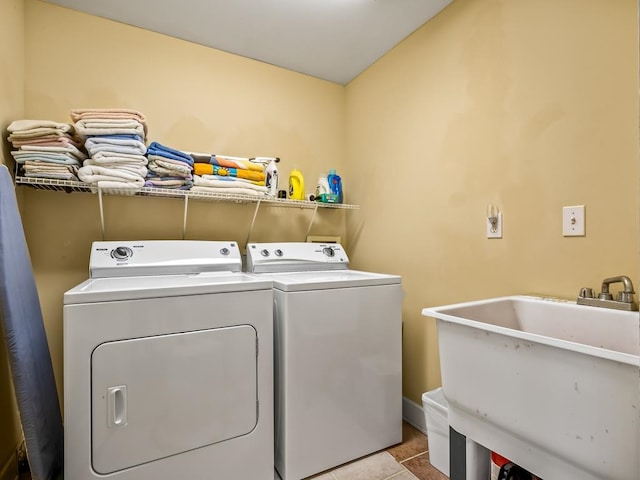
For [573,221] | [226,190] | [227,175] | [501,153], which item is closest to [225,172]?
[227,175]

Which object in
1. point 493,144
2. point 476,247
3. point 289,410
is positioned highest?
point 493,144

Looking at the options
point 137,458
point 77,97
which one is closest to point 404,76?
point 77,97

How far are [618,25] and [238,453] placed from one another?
7.27ft

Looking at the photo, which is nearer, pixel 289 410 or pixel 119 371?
pixel 119 371

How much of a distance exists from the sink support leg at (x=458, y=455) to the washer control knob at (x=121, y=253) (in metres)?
1.66

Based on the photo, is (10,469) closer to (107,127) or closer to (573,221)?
(107,127)

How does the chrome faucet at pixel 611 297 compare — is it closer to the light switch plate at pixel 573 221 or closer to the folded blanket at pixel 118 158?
the light switch plate at pixel 573 221

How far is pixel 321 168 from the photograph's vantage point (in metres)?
2.55

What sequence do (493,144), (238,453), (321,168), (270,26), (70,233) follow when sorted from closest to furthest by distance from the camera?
(238,453) → (493,144) → (70,233) → (270,26) → (321,168)

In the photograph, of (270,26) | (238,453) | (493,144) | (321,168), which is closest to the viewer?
(238,453)

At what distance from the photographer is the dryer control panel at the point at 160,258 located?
1601 millimetres

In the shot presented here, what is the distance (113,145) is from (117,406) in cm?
119

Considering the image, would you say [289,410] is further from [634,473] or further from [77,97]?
[77,97]

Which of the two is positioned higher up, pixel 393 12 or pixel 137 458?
pixel 393 12
